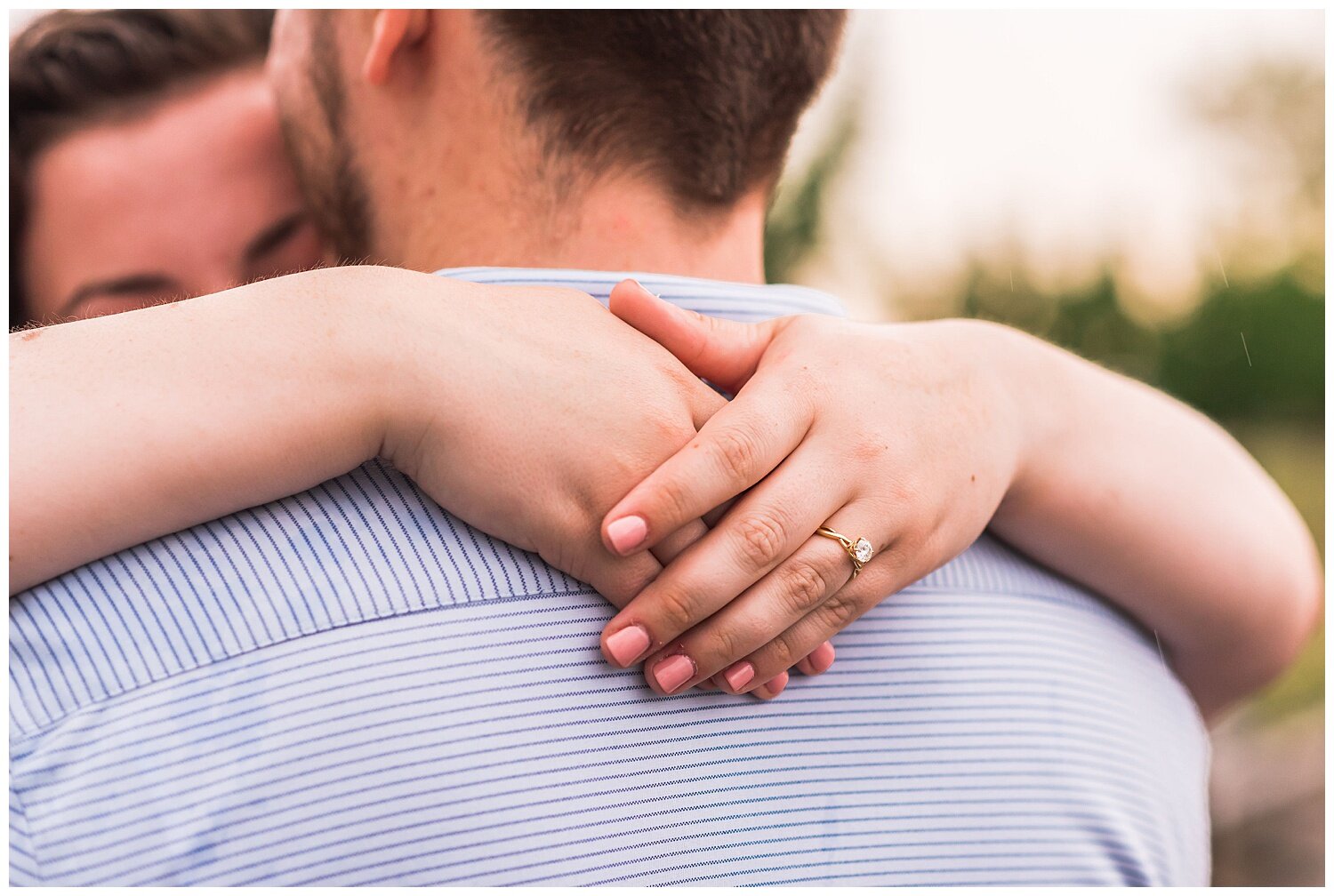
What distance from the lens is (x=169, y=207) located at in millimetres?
1968

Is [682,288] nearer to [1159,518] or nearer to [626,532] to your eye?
[626,532]

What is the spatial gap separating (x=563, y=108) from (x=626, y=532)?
59 cm

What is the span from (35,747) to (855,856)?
81 centimetres

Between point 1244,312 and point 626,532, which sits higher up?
point 626,532

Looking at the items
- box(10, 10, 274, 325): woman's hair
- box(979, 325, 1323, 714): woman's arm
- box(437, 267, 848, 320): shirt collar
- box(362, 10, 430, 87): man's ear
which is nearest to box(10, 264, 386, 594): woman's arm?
box(437, 267, 848, 320): shirt collar

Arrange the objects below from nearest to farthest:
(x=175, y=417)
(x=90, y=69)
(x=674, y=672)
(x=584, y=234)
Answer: (x=175, y=417)
(x=674, y=672)
(x=584, y=234)
(x=90, y=69)

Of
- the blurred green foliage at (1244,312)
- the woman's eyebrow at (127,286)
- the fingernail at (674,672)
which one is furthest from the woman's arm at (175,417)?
the blurred green foliage at (1244,312)

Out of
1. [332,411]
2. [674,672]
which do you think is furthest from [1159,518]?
[332,411]

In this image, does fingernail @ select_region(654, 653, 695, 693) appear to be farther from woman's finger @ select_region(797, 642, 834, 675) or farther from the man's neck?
the man's neck

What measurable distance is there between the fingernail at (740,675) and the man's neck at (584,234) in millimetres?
504

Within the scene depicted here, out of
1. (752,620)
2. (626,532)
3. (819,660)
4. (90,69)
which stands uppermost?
(90,69)

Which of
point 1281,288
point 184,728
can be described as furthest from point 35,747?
point 1281,288

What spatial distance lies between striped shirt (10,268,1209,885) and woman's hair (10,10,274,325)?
1.44 m

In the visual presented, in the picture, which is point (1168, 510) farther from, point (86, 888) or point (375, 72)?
point (86, 888)
